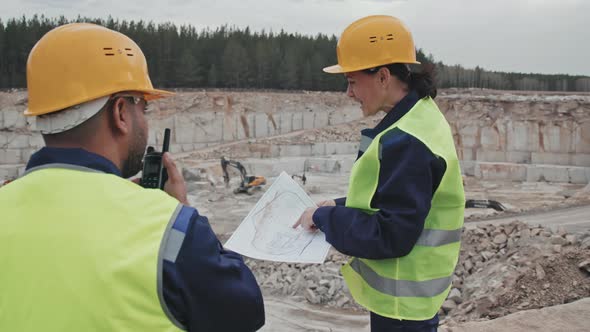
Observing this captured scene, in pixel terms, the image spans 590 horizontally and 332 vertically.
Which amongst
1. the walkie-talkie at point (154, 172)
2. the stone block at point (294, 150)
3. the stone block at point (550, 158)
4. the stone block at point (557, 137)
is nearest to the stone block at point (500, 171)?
the stone block at point (550, 158)

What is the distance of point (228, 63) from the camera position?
138 feet

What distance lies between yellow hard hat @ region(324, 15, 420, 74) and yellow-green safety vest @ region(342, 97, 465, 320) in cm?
25

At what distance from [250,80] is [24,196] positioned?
43.3 meters

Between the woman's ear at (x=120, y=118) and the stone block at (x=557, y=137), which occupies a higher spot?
the woman's ear at (x=120, y=118)

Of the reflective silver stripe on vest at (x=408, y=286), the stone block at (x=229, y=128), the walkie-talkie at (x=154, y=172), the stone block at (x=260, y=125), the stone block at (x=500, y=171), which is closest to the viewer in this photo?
the walkie-talkie at (x=154, y=172)

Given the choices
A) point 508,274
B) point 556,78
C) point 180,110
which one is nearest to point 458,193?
point 508,274

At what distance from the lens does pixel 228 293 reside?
116 centimetres

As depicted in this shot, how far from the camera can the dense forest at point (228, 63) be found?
38562 millimetres

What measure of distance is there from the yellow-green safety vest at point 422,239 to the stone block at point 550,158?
2530 cm

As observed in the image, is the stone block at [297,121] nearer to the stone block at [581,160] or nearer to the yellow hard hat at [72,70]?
the stone block at [581,160]

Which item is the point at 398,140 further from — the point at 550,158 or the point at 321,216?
the point at 550,158

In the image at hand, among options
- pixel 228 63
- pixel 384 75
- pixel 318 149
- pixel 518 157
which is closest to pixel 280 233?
pixel 384 75

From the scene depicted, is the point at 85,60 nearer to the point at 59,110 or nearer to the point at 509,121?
the point at 59,110

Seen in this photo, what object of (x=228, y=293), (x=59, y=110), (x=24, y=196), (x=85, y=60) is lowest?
(x=228, y=293)
